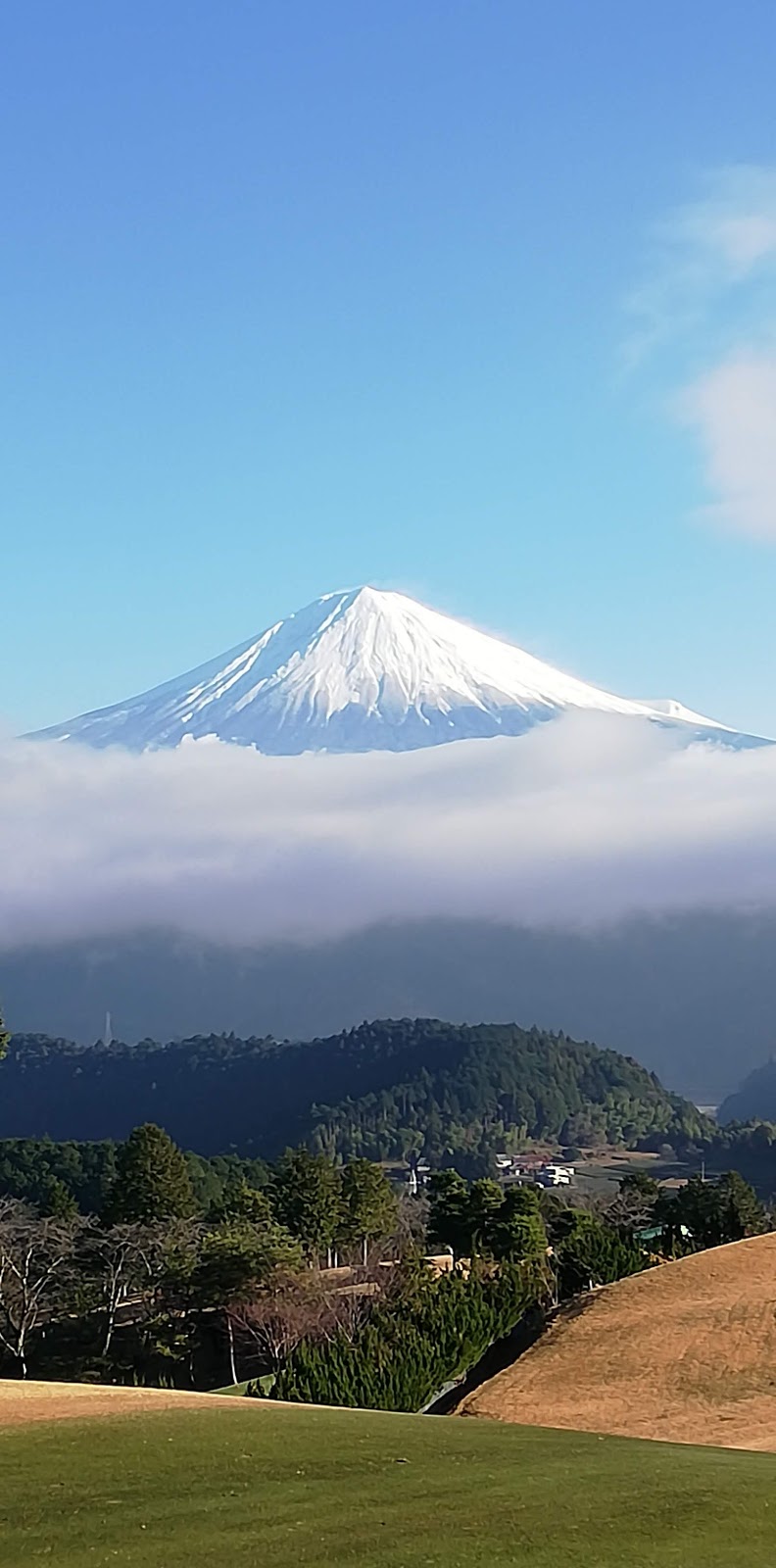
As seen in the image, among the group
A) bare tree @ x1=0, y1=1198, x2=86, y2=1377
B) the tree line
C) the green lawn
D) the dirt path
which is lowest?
the green lawn

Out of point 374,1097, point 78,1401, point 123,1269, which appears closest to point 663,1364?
point 78,1401

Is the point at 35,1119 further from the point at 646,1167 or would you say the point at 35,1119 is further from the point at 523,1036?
the point at 646,1167

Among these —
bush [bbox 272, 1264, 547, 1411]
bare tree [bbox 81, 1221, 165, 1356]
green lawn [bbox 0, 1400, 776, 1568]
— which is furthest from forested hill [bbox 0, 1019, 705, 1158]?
green lawn [bbox 0, 1400, 776, 1568]

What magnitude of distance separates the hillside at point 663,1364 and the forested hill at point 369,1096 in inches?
3742

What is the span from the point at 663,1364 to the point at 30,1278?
18838 mm

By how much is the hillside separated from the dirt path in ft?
25.7

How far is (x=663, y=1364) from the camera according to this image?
32.2 metres

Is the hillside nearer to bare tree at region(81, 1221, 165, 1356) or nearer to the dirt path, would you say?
the dirt path

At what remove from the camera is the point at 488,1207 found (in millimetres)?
46750

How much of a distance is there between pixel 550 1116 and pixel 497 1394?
12207cm

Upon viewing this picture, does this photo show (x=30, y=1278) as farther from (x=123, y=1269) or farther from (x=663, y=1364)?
(x=663, y=1364)

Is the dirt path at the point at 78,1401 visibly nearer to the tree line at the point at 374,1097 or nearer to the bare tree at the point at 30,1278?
the bare tree at the point at 30,1278

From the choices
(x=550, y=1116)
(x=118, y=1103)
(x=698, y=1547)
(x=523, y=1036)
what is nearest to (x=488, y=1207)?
(x=698, y=1547)

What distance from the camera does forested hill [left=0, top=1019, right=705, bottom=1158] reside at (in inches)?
5615
